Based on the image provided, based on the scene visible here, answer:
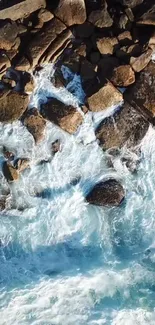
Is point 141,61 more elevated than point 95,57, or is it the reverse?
point 95,57

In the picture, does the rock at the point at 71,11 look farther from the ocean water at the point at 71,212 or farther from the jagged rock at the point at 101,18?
the ocean water at the point at 71,212

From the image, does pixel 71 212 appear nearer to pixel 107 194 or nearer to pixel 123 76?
pixel 107 194

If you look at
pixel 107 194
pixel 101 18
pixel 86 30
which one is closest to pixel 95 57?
pixel 86 30

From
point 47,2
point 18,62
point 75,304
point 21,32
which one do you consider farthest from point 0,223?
point 47,2

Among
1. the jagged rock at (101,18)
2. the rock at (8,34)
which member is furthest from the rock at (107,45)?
the rock at (8,34)

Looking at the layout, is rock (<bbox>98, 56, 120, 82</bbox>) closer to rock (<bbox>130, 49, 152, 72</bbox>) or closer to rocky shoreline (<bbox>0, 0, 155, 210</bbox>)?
rocky shoreline (<bbox>0, 0, 155, 210</bbox>)

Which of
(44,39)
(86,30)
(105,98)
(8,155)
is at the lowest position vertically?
(8,155)
